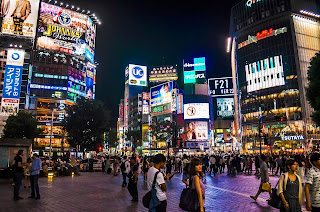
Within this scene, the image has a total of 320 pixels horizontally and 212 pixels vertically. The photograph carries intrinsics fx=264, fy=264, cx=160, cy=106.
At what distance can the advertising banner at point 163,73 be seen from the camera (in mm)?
92000

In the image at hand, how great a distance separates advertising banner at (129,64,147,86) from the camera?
103188mm

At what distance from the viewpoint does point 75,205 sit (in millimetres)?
8703

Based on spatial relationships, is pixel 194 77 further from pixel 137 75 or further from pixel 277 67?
pixel 137 75

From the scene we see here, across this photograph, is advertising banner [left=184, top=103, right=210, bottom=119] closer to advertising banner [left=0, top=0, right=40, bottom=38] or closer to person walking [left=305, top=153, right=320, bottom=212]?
advertising banner [left=0, top=0, right=40, bottom=38]

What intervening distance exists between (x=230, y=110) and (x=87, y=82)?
195ft

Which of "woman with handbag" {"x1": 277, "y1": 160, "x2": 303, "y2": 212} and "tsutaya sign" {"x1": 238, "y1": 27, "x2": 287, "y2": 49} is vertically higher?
"tsutaya sign" {"x1": 238, "y1": 27, "x2": 287, "y2": 49}

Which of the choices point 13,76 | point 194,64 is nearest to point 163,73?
point 194,64

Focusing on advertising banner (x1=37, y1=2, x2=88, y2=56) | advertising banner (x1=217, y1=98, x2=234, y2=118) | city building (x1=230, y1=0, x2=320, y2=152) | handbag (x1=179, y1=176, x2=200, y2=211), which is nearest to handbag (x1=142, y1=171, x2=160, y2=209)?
handbag (x1=179, y1=176, x2=200, y2=211)

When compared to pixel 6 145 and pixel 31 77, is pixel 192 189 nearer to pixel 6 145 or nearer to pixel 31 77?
pixel 6 145

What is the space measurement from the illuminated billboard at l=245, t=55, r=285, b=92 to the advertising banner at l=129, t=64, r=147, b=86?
41.2m

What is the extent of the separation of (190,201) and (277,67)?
78942mm

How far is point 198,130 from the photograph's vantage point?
254 ft

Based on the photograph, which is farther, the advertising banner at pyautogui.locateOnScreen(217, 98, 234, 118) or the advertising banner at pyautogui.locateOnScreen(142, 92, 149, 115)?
the advertising banner at pyautogui.locateOnScreen(217, 98, 234, 118)

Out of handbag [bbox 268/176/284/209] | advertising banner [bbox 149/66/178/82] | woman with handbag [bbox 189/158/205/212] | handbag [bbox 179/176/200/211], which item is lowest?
handbag [bbox 268/176/284/209]
